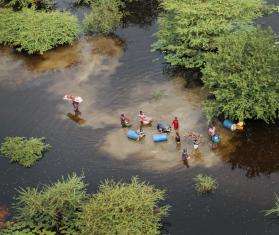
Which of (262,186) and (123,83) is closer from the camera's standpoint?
(262,186)

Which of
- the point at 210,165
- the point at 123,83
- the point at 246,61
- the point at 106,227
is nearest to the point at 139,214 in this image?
the point at 106,227

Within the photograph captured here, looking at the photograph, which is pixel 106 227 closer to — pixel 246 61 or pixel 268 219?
pixel 268 219

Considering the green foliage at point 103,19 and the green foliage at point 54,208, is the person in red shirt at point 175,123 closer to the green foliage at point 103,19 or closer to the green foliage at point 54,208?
the green foliage at point 54,208

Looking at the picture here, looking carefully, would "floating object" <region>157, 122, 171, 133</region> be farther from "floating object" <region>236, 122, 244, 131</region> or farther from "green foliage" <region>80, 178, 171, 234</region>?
"green foliage" <region>80, 178, 171, 234</region>

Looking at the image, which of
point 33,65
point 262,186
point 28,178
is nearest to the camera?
point 262,186

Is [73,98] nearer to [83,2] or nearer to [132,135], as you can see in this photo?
[132,135]

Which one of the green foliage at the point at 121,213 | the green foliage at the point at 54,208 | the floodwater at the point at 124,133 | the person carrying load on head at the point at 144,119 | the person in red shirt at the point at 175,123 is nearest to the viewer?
the green foliage at the point at 121,213

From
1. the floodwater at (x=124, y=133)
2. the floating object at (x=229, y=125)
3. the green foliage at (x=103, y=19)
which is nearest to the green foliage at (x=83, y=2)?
the green foliage at (x=103, y=19)

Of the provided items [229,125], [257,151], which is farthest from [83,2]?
[257,151]

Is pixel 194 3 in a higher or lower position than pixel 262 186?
higher
